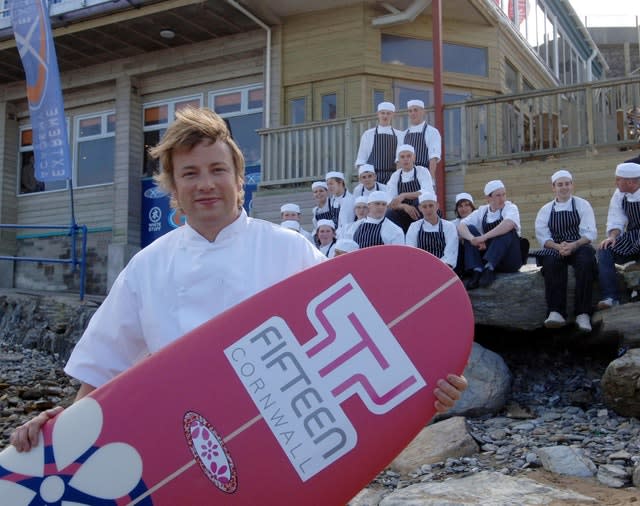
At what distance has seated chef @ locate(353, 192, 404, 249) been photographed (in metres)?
6.86

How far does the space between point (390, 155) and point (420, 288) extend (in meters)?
6.08

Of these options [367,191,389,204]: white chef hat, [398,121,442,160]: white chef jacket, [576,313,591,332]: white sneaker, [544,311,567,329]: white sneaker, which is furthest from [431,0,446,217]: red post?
[576,313,591,332]: white sneaker

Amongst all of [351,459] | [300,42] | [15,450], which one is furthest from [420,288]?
[300,42]

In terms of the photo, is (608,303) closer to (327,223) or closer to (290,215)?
(327,223)

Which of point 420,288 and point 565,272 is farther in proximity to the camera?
point 565,272

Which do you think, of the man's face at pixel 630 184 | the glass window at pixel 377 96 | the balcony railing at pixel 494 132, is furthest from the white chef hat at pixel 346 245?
the glass window at pixel 377 96

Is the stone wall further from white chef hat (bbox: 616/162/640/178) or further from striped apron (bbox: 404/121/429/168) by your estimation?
white chef hat (bbox: 616/162/640/178)

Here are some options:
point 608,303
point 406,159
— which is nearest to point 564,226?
point 608,303

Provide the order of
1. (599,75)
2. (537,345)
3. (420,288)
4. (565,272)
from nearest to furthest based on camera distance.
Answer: (420,288), (565,272), (537,345), (599,75)

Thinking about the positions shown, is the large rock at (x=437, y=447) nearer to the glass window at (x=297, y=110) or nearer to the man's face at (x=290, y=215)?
the man's face at (x=290, y=215)

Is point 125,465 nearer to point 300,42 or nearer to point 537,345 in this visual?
point 537,345

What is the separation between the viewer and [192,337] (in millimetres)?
2156

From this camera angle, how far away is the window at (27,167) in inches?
602

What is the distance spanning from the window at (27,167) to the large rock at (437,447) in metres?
12.3
